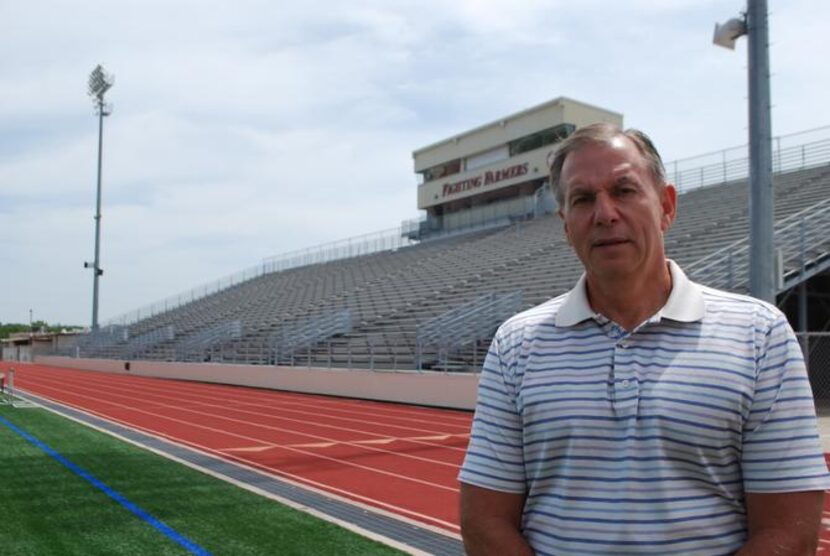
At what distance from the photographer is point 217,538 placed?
5578 millimetres

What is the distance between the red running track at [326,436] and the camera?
774 centimetres

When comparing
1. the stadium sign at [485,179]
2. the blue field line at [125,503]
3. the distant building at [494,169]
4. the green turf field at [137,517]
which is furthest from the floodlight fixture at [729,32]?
the stadium sign at [485,179]

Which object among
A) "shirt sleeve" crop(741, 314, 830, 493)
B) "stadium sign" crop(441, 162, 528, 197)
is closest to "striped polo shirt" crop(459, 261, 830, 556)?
"shirt sleeve" crop(741, 314, 830, 493)

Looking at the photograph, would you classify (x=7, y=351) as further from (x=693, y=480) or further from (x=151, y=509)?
(x=693, y=480)

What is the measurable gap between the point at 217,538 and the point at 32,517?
1713 millimetres

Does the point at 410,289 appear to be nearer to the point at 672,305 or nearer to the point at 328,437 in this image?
the point at 328,437

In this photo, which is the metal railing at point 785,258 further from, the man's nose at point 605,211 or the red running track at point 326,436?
the man's nose at point 605,211

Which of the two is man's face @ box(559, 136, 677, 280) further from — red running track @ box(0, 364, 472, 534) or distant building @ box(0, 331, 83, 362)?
distant building @ box(0, 331, 83, 362)

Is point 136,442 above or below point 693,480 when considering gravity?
below

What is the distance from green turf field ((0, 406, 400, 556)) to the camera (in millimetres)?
5391

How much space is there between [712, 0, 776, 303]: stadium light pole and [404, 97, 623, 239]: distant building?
22.7m

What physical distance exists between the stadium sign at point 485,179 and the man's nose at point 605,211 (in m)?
33.0

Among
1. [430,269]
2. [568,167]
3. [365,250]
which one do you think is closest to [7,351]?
[365,250]

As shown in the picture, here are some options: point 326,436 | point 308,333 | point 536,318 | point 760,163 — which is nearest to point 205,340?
point 308,333
